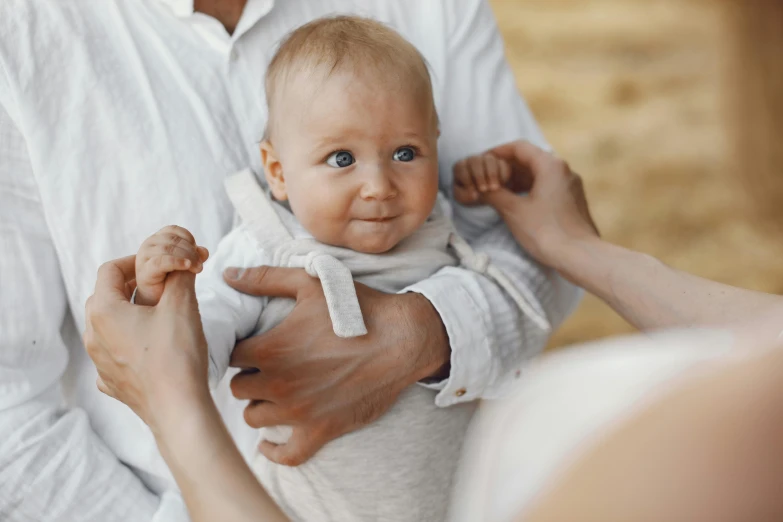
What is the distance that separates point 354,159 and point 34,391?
0.48 metres

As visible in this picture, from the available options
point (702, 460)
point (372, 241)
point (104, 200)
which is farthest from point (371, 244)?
point (702, 460)

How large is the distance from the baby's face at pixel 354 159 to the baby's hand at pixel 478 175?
6.9 inches

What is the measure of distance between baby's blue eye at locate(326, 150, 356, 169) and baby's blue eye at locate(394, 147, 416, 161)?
6cm

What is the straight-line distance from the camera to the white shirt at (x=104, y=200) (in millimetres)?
1039

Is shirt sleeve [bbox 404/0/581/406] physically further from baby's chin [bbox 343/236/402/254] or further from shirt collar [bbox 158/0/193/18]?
shirt collar [bbox 158/0/193/18]

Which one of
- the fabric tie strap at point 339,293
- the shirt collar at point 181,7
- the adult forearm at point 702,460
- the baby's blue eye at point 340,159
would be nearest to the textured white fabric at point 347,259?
the fabric tie strap at point 339,293

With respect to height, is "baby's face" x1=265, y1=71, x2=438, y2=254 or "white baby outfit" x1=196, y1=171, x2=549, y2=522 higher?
"baby's face" x1=265, y1=71, x2=438, y2=254

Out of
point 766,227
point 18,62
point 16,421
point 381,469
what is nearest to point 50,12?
point 18,62

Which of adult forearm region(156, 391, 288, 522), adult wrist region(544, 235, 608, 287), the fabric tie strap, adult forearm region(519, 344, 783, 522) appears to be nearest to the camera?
adult forearm region(519, 344, 783, 522)

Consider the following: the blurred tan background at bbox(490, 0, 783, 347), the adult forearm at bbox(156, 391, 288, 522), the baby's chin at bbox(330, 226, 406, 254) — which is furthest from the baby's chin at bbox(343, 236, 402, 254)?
the blurred tan background at bbox(490, 0, 783, 347)

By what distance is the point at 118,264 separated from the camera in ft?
2.96

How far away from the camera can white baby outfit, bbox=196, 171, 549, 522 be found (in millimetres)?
1048

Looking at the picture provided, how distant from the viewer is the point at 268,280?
1.05m

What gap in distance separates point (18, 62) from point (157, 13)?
21 cm
